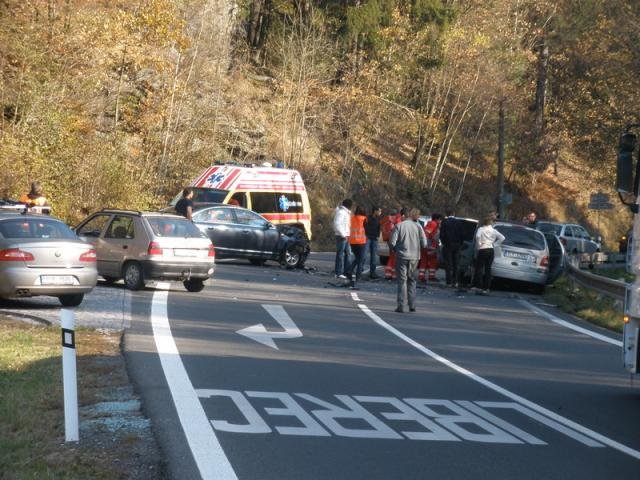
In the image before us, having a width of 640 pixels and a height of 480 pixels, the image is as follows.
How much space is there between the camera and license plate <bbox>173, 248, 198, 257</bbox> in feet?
64.7

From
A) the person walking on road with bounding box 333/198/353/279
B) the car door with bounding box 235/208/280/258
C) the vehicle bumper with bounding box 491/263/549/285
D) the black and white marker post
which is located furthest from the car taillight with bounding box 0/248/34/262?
the vehicle bumper with bounding box 491/263/549/285

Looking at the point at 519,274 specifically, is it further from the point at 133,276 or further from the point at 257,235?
the point at 133,276

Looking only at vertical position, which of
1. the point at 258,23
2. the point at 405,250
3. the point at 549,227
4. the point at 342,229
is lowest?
the point at 405,250

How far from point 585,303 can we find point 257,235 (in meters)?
8.94

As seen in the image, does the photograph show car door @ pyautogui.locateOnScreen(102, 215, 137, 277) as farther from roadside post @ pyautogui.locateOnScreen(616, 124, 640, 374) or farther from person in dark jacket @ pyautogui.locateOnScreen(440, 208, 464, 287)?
roadside post @ pyautogui.locateOnScreen(616, 124, 640, 374)

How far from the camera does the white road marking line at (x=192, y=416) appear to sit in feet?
23.6

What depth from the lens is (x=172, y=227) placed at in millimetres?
20234

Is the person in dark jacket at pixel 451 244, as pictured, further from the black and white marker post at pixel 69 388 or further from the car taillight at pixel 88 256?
the black and white marker post at pixel 69 388

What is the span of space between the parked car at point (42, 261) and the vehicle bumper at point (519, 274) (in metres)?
11.4

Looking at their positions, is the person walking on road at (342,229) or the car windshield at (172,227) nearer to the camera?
the car windshield at (172,227)

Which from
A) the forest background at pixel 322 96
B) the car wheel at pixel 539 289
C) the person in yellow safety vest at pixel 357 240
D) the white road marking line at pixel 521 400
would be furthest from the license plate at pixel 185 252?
the forest background at pixel 322 96

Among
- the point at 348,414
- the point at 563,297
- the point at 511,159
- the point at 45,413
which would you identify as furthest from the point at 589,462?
the point at 511,159

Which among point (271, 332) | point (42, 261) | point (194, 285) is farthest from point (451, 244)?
point (42, 261)

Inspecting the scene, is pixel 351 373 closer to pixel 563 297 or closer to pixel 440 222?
pixel 563 297
